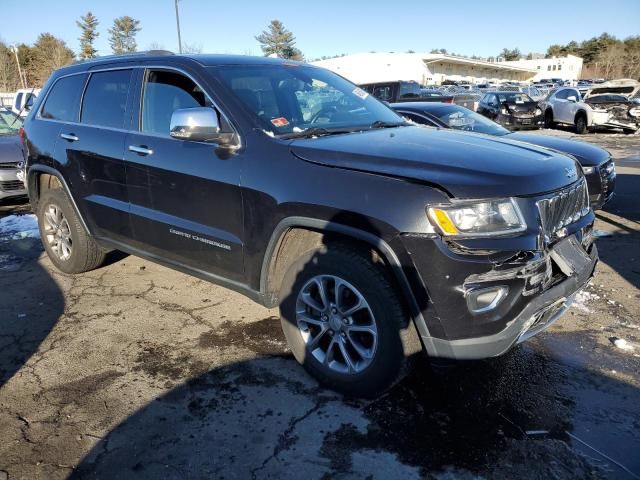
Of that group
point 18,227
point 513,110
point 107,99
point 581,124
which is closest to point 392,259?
point 107,99

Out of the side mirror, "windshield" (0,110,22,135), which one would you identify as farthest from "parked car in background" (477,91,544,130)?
the side mirror

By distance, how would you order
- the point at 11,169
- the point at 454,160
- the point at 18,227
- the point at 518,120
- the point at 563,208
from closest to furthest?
the point at 454,160
the point at 563,208
the point at 18,227
the point at 11,169
the point at 518,120

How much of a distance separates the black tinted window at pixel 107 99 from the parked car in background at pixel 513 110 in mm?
16665

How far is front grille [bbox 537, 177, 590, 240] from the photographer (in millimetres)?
2584

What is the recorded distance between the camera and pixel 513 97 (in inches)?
750

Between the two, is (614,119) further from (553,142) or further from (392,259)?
(392,259)

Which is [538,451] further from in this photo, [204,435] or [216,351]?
[216,351]

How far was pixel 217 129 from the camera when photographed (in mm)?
3121

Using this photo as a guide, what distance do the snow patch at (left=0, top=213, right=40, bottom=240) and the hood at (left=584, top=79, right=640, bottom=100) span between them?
18448mm

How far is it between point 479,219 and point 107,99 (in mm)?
3203

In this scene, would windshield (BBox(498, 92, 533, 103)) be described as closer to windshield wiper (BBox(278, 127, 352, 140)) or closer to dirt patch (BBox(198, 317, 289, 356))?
windshield wiper (BBox(278, 127, 352, 140))

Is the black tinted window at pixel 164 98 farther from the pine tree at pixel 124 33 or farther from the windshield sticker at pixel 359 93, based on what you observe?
the pine tree at pixel 124 33

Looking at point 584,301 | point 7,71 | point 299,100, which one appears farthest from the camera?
point 7,71

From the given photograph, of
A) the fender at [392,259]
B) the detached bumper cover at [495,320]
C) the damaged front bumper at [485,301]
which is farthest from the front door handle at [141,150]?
the detached bumper cover at [495,320]
